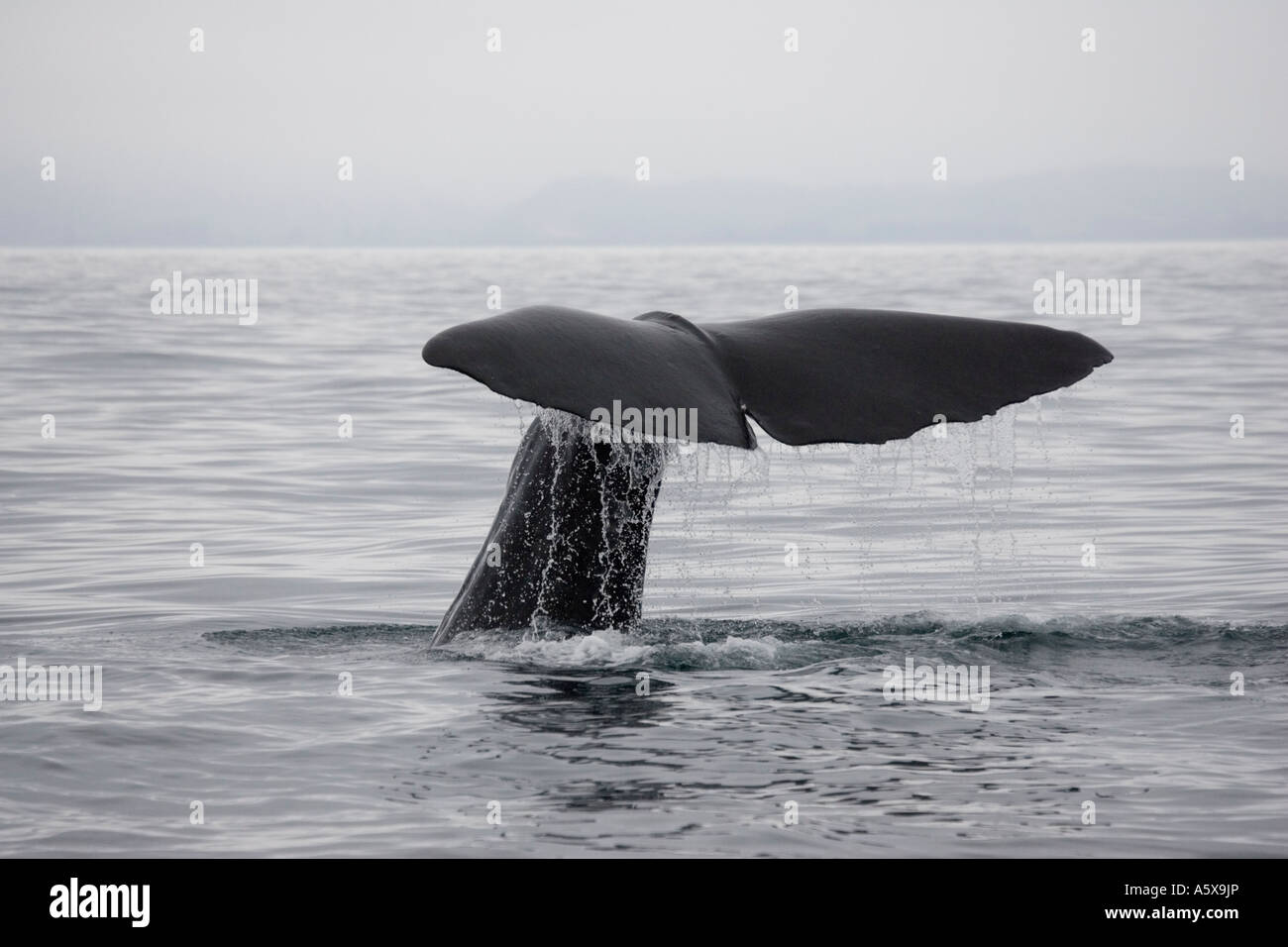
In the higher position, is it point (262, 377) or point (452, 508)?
point (262, 377)

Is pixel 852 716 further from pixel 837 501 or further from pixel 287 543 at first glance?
pixel 837 501

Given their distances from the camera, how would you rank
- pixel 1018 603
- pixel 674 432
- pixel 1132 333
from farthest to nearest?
1. pixel 1132 333
2. pixel 1018 603
3. pixel 674 432

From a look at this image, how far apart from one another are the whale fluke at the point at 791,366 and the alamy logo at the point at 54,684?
2.74 meters

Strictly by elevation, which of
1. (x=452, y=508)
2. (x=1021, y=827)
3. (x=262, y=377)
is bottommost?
(x=1021, y=827)

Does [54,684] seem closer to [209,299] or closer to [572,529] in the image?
[572,529]

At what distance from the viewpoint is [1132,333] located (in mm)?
30078

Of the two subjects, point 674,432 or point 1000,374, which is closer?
point 674,432

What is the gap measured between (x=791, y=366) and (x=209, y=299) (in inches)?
1790

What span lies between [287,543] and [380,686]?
5036 mm

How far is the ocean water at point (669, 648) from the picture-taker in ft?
16.2

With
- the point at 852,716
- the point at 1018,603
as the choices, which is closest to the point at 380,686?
the point at 852,716
